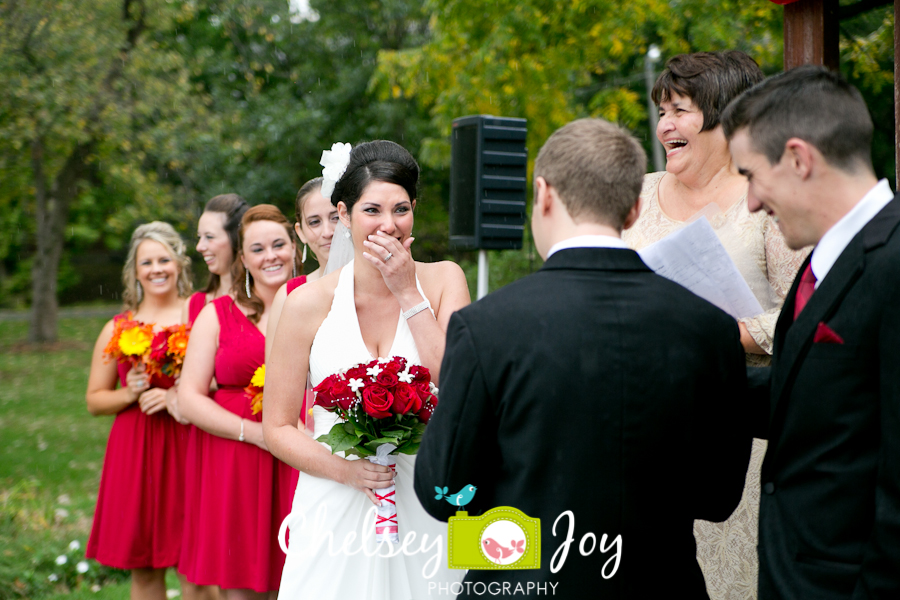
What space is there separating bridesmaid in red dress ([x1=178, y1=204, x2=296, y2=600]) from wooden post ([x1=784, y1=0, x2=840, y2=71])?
2.93 meters

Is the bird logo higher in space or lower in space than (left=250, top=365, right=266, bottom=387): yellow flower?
lower

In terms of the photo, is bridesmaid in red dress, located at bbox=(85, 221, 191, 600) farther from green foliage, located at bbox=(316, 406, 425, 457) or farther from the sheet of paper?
the sheet of paper

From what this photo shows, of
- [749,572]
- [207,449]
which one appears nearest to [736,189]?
[749,572]

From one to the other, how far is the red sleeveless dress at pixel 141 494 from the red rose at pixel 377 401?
→ 8.87 feet

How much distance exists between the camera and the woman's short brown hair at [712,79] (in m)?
3.20

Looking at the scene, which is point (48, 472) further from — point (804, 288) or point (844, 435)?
point (844, 435)

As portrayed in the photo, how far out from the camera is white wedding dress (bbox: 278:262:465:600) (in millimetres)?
3146

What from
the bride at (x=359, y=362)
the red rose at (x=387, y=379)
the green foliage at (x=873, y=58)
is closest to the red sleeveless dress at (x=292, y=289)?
the bride at (x=359, y=362)

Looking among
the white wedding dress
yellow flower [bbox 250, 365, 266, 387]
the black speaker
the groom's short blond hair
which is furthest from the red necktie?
the black speaker

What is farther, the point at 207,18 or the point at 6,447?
the point at 207,18

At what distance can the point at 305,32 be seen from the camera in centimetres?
2034

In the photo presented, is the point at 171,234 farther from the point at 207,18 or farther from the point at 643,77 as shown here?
the point at 207,18

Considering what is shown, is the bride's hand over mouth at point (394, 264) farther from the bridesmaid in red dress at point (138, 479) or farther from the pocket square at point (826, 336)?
the bridesmaid in red dress at point (138, 479)

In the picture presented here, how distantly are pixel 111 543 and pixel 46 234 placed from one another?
15661 millimetres
